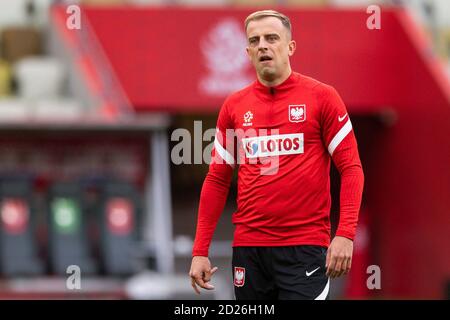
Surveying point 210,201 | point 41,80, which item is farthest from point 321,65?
point 210,201

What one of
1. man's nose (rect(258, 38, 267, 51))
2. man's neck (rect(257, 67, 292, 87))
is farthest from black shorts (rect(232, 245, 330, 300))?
man's nose (rect(258, 38, 267, 51))

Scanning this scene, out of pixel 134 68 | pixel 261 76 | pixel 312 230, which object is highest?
pixel 134 68

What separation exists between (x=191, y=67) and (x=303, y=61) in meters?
1.03

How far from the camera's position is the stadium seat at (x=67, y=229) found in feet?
33.2

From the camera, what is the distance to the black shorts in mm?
4527

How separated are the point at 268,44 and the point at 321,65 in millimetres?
7184

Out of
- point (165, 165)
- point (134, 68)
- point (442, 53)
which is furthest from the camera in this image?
point (442, 53)

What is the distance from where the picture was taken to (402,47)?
39.0 ft

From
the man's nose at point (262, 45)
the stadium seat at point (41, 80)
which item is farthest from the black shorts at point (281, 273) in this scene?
the stadium seat at point (41, 80)

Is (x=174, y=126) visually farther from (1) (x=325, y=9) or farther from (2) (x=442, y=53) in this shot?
(2) (x=442, y=53)

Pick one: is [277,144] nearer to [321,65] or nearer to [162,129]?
[162,129]

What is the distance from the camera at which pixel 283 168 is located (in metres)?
4.52

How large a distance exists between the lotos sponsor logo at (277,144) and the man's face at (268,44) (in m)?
0.24

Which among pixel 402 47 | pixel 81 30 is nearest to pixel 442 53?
pixel 402 47
